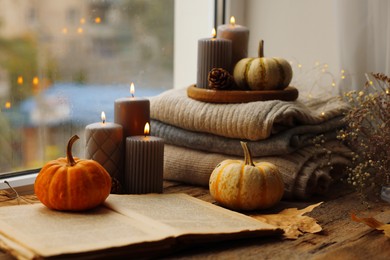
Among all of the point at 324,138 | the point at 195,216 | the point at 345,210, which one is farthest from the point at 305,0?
the point at 195,216

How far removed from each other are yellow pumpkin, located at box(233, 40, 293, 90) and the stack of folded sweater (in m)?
0.06

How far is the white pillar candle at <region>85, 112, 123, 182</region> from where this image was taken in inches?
54.6

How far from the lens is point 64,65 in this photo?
5.32ft

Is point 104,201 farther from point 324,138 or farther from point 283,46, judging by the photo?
point 283,46

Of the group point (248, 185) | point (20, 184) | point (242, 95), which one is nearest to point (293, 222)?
point (248, 185)

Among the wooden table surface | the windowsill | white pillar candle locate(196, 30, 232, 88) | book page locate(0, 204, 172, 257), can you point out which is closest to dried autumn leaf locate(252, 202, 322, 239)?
the wooden table surface

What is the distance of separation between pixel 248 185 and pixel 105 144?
32cm

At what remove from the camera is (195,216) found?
1.21 meters

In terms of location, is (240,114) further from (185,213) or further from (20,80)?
(20,80)

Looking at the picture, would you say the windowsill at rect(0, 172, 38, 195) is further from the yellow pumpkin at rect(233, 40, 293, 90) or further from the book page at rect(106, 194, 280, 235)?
the yellow pumpkin at rect(233, 40, 293, 90)

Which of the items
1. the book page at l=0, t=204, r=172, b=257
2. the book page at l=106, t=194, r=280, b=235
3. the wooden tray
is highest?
the wooden tray

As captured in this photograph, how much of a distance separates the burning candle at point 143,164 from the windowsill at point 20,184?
25cm

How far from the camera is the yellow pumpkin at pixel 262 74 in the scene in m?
1.48

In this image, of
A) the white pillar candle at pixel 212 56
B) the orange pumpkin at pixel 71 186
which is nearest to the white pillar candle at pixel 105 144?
the orange pumpkin at pixel 71 186
